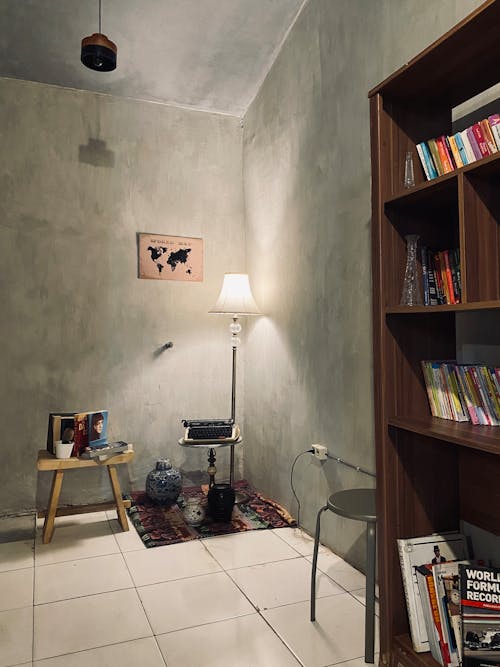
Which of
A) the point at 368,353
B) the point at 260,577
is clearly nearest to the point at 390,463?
the point at 368,353

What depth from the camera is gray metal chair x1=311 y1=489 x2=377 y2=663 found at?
1.86m

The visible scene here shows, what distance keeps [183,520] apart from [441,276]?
7.46ft

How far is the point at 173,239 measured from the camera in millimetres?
3912

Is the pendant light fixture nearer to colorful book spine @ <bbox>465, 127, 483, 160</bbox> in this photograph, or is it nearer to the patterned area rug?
colorful book spine @ <bbox>465, 127, 483, 160</bbox>

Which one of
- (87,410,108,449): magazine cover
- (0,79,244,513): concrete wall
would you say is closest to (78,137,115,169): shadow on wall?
(0,79,244,513): concrete wall

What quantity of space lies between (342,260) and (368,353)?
525mm

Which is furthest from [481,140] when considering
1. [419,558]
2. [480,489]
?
[419,558]

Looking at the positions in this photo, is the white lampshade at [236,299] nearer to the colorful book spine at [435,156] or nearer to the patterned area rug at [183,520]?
the patterned area rug at [183,520]

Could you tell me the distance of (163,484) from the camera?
139 inches

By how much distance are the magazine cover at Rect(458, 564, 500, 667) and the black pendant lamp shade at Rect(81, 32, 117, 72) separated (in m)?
2.90

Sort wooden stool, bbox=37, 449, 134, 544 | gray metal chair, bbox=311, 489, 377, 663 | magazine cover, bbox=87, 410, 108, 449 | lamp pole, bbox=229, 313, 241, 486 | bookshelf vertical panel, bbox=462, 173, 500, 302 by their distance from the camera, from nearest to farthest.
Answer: bookshelf vertical panel, bbox=462, 173, 500, 302 → gray metal chair, bbox=311, 489, 377, 663 → wooden stool, bbox=37, 449, 134, 544 → magazine cover, bbox=87, 410, 108, 449 → lamp pole, bbox=229, 313, 241, 486

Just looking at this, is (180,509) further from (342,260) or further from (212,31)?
(212,31)

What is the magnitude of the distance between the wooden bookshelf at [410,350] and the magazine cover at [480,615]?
0.75 feet

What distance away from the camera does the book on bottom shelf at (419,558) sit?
1.72 meters
